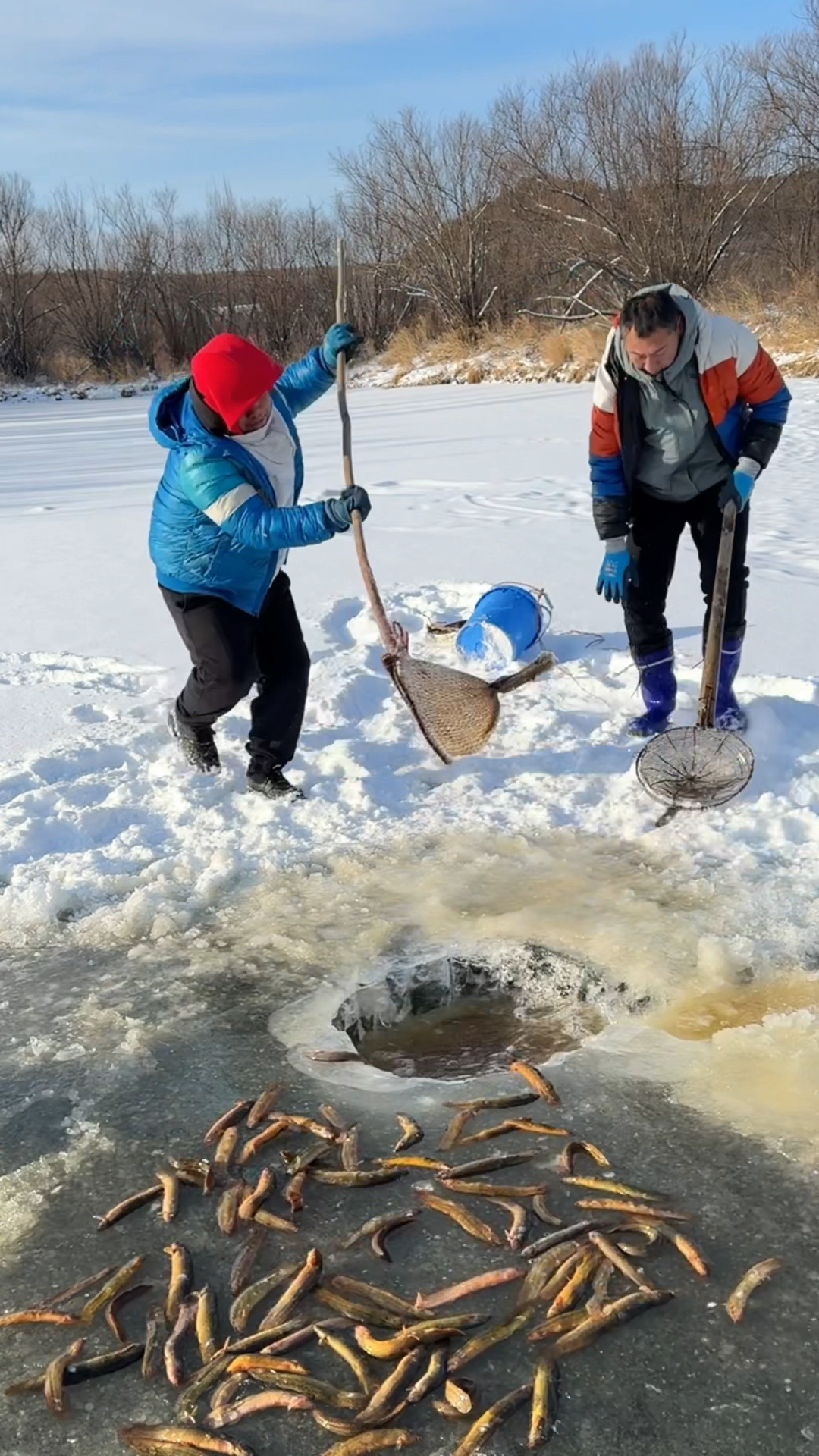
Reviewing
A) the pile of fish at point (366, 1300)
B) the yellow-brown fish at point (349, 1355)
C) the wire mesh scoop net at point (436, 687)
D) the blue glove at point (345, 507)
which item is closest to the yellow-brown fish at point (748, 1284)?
the pile of fish at point (366, 1300)

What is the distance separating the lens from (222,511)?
13.6 feet

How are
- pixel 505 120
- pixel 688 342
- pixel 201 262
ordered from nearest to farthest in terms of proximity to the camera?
pixel 688 342, pixel 505 120, pixel 201 262

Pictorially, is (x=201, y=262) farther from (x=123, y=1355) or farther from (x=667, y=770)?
(x=123, y=1355)

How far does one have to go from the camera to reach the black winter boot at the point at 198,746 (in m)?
4.90

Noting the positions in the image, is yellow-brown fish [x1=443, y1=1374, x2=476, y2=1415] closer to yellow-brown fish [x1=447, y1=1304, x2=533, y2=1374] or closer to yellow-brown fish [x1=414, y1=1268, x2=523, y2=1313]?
yellow-brown fish [x1=447, y1=1304, x2=533, y2=1374]

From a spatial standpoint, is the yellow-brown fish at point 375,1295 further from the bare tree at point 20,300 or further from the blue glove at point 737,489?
the bare tree at point 20,300

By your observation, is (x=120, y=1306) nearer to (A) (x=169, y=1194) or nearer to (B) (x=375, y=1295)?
(A) (x=169, y=1194)

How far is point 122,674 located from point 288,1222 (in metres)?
3.98

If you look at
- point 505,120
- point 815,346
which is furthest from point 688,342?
point 505,120

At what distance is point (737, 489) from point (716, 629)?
536mm

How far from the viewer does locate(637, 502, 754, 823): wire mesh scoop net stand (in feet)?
14.6

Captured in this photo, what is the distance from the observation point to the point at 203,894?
13.3 ft

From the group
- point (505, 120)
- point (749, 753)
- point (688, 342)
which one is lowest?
point (749, 753)

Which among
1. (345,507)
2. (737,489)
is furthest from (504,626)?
(345,507)
